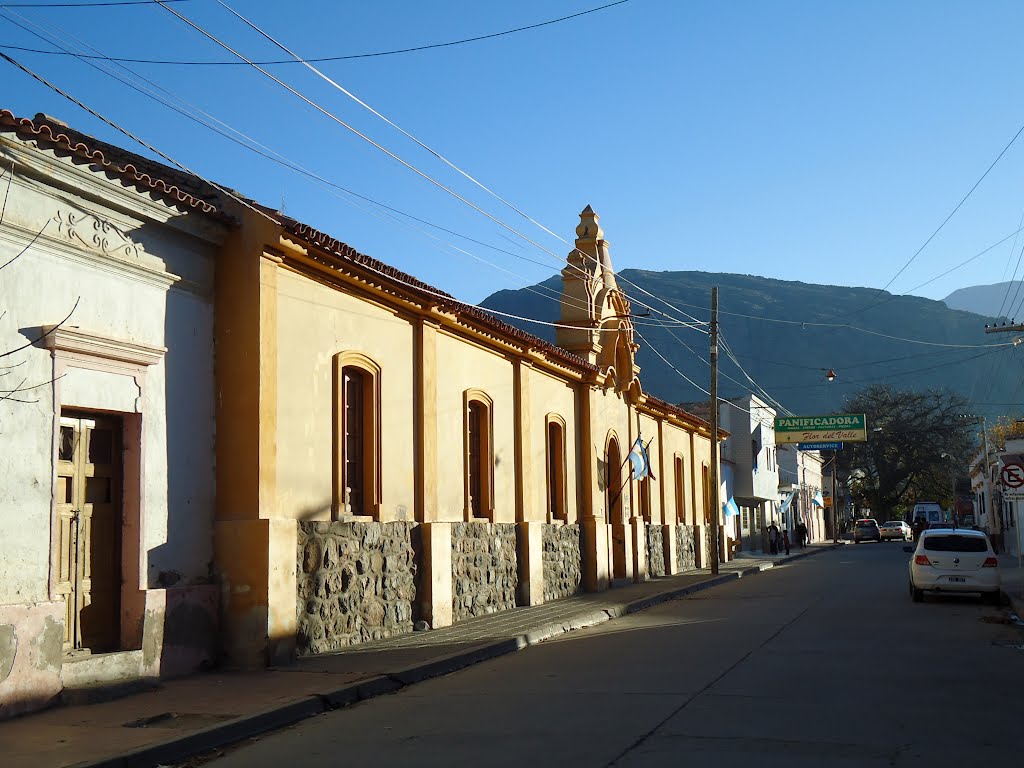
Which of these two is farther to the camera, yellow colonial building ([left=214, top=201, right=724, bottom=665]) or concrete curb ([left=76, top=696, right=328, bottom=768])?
yellow colonial building ([left=214, top=201, right=724, bottom=665])

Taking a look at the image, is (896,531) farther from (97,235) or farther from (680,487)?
(97,235)

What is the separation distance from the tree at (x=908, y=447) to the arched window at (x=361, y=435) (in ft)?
242

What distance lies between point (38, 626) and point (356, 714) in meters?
3.07

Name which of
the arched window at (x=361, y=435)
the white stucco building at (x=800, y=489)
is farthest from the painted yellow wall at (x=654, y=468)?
the white stucco building at (x=800, y=489)

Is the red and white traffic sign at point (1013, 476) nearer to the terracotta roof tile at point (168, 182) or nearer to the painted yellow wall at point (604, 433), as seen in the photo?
the painted yellow wall at point (604, 433)

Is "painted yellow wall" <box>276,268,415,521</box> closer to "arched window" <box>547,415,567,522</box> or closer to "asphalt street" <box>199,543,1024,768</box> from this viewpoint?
"asphalt street" <box>199,543,1024,768</box>

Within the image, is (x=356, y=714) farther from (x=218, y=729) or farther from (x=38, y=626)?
(x=38, y=626)

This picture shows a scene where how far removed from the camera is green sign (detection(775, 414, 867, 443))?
183ft

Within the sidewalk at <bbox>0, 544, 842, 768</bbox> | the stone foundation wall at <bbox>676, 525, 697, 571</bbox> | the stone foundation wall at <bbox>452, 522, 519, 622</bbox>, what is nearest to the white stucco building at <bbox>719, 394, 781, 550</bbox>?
the stone foundation wall at <bbox>676, 525, 697, 571</bbox>

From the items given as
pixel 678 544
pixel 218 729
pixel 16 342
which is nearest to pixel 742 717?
pixel 218 729

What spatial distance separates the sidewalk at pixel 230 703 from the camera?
833cm

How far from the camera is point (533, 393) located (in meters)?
23.7

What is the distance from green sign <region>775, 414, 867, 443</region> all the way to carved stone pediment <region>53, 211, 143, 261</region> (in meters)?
48.2

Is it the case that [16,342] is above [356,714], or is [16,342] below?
above
